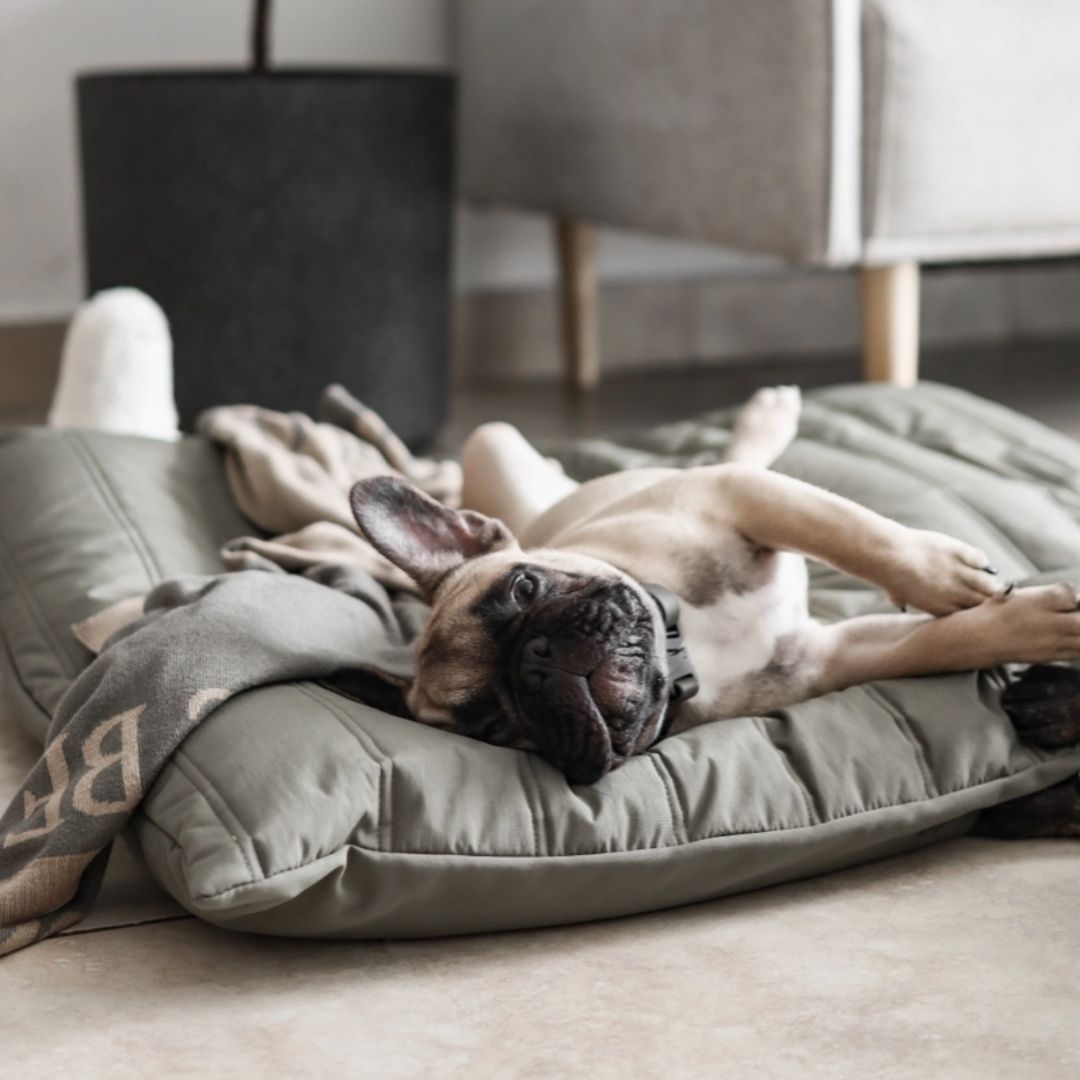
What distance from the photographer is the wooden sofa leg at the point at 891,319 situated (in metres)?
3.01

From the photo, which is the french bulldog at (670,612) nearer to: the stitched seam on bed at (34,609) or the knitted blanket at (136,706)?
the knitted blanket at (136,706)

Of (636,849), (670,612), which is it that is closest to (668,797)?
(636,849)

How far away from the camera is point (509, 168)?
3717 millimetres

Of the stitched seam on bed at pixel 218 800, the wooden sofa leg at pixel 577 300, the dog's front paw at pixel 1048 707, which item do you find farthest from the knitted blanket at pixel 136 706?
the wooden sofa leg at pixel 577 300

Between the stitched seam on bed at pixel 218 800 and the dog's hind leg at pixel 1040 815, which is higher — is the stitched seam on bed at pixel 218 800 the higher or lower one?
the higher one

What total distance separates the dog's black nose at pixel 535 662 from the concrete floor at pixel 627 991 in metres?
0.22

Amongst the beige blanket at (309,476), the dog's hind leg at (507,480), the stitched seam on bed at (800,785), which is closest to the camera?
the stitched seam on bed at (800,785)

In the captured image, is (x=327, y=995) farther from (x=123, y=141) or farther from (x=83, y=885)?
(x=123, y=141)

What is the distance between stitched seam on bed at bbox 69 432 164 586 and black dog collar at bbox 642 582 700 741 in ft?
2.31

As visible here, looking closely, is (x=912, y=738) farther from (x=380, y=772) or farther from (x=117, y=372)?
(x=117, y=372)

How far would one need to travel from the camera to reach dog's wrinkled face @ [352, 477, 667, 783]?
1.34m

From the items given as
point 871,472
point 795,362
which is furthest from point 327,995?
point 795,362

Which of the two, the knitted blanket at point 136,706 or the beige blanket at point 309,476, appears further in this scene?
the beige blanket at point 309,476

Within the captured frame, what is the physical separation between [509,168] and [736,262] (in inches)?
29.5
